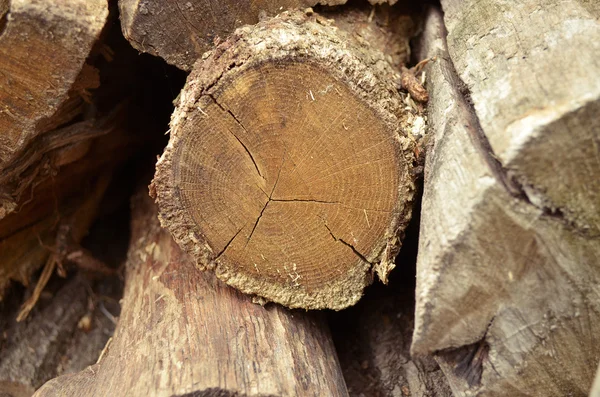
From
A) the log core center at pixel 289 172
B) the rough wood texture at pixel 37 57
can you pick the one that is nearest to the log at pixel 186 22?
the rough wood texture at pixel 37 57

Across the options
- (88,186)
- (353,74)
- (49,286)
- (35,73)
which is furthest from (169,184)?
(49,286)

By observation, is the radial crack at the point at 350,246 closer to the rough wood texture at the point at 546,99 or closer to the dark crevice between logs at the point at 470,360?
the dark crevice between logs at the point at 470,360

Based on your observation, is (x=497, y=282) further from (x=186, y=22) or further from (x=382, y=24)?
(x=186, y=22)

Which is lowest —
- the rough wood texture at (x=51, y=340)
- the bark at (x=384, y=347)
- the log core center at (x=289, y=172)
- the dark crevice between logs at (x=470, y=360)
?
the rough wood texture at (x=51, y=340)

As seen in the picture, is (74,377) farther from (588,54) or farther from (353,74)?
(588,54)

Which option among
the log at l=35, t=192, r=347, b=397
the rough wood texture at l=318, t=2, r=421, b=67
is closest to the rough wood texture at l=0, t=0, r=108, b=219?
the log at l=35, t=192, r=347, b=397
